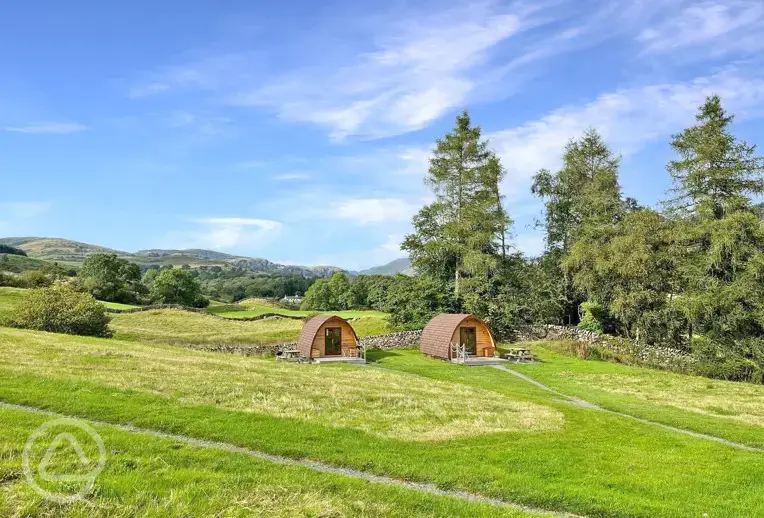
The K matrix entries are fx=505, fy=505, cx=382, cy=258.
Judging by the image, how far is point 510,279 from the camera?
57.0 m

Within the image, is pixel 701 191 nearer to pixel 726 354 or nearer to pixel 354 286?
pixel 726 354

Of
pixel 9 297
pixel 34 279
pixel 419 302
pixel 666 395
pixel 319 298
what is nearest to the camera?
pixel 666 395

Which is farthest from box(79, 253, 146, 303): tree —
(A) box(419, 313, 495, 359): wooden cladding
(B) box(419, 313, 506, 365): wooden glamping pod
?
(B) box(419, 313, 506, 365): wooden glamping pod

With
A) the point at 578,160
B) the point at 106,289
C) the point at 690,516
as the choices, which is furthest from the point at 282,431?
the point at 106,289

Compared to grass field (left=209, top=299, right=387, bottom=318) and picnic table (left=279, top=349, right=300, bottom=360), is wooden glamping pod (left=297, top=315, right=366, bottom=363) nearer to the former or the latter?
picnic table (left=279, top=349, right=300, bottom=360)

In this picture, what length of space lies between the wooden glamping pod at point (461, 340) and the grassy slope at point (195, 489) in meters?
31.9

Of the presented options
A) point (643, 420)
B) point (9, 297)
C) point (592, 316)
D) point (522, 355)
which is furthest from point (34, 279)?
point (643, 420)

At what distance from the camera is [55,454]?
10.4m

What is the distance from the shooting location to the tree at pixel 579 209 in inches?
2103

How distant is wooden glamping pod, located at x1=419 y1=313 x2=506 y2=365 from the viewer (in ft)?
140

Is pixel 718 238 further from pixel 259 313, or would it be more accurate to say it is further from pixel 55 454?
pixel 259 313

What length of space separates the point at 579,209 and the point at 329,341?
3382 centimetres

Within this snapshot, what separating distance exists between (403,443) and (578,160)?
5312cm

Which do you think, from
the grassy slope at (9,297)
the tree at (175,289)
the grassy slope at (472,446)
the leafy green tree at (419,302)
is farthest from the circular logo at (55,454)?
the tree at (175,289)
